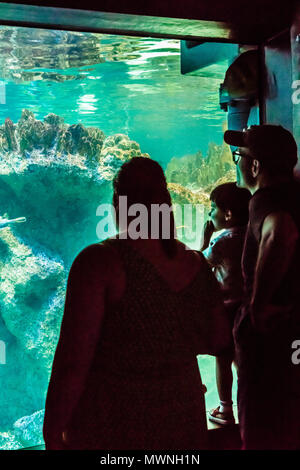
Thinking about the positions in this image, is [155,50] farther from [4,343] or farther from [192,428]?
[4,343]

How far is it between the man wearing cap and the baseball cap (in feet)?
0.10

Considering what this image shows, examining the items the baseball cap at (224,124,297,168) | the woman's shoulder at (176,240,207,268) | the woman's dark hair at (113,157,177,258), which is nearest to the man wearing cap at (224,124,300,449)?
the baseball cap at (224,124,297,168)

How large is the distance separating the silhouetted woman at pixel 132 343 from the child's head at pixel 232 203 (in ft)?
6.73

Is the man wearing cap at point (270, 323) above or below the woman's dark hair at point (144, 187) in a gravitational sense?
below

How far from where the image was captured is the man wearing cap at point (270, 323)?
254 centimetres

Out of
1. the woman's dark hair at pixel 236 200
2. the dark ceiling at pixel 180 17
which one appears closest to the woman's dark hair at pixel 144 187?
the dark ceiling at pixel 180 17

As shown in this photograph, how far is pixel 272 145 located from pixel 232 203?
1068mm

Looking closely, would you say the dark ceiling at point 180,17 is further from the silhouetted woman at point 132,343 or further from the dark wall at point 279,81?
the silhouetted woman at point 132,343

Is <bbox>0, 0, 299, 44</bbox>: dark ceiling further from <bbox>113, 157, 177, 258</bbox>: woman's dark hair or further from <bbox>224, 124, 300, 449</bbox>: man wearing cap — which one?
<bbox>113, 157, 177, 258</bbox>: woman's dark hair

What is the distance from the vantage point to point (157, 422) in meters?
1.81

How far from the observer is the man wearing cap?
2537 millimetres
